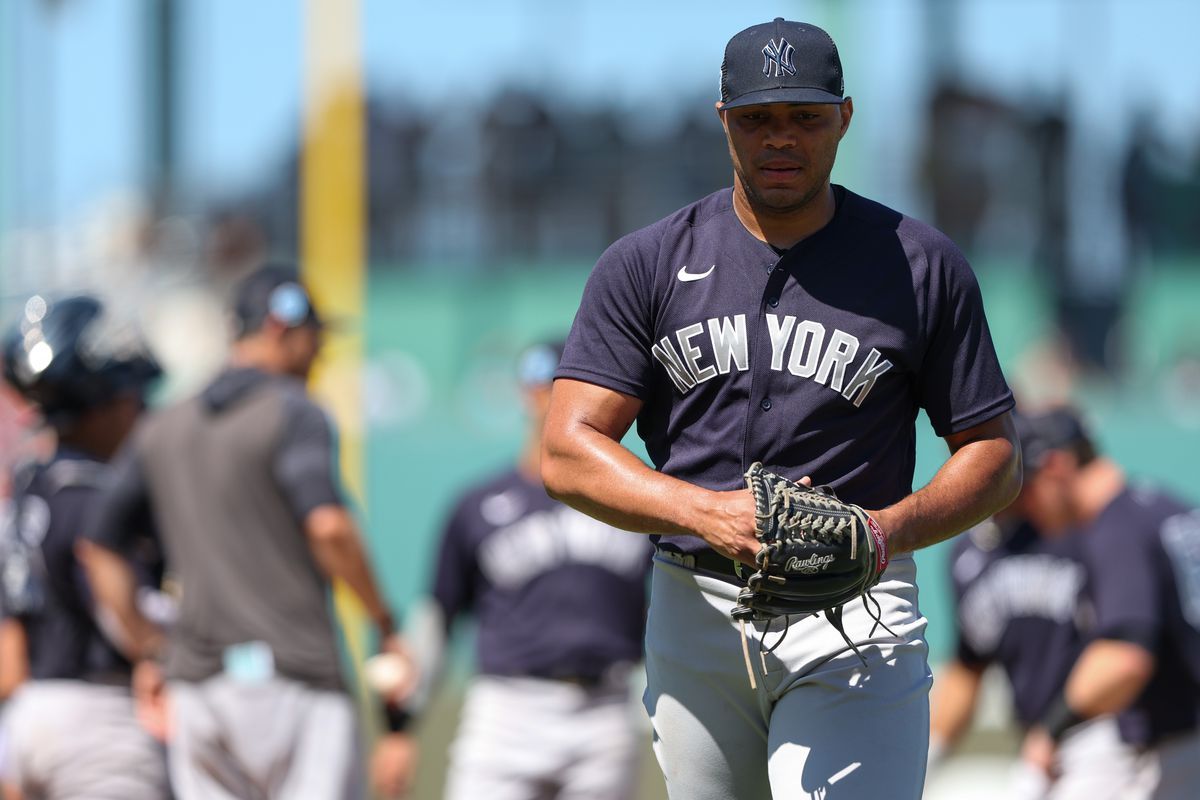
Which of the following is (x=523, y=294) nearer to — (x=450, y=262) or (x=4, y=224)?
(x=450, y=262)

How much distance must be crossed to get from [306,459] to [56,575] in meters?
0.92

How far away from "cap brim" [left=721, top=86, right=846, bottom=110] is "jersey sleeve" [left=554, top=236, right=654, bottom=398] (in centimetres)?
39

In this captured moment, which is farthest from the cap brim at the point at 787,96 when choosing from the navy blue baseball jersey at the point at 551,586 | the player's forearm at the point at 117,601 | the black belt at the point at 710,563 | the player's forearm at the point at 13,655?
the player's forearm at the point at 13,655

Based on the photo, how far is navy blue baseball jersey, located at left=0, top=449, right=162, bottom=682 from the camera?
5016 millimetres

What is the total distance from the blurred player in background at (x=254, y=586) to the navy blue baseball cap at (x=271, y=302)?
209mm

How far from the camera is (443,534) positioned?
6.24m

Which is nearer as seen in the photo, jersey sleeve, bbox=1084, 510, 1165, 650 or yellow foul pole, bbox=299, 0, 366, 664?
jersey sleeve, bbox=1084, 510, 1165, 650

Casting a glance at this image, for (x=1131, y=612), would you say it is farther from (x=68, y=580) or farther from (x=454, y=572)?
(x=68, y=580)

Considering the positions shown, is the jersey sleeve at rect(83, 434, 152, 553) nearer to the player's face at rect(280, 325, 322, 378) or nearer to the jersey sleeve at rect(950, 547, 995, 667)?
the player's face at rect(280, 325, 322, 378)

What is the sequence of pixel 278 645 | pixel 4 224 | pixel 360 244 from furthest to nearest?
pixel 4 224, pixel 360 244, pixel 278 645

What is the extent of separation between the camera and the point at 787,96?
9.86 ft

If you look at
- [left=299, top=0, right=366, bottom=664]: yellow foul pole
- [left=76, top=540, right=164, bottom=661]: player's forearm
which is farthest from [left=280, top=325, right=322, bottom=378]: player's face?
[left=299, top=0, right=366, bottom=664]: yellow foul pole

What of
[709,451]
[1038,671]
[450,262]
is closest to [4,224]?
[450,262]

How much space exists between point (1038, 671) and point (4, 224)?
16.7 metres
